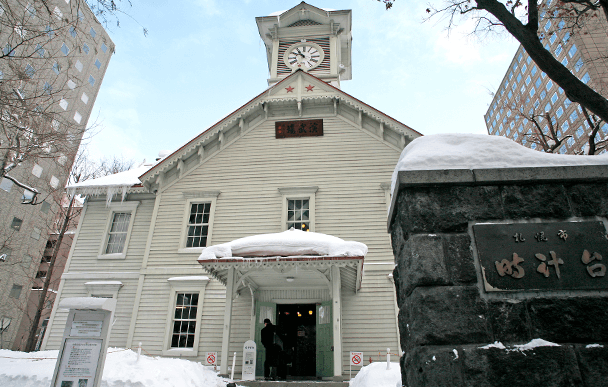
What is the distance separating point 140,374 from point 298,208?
7.33 meters

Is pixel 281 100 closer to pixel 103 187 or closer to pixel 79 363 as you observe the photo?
pixel 103 187

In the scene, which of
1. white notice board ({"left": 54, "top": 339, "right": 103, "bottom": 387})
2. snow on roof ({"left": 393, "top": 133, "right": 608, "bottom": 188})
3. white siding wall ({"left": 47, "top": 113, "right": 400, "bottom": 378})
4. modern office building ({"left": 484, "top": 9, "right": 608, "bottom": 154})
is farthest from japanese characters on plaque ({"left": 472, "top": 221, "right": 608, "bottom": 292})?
modern office building ({"left": 484, "top": 9, "right": 608, "bottom": 154})

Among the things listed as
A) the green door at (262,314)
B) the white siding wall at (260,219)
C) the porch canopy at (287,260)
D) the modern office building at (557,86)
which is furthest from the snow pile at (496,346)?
the modern office building at (557,86)

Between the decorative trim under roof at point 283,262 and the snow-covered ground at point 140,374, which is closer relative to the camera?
the snow-covered ground at point 140,374

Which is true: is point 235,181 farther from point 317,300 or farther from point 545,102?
point 545,102

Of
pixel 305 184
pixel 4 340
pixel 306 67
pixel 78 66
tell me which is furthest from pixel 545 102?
pixel 4 340

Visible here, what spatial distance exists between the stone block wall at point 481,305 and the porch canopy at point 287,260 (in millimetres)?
5914

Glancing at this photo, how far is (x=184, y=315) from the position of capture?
12547 mm

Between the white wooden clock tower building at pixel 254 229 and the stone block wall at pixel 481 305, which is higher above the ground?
the white wooden clock tower building at pixel 254 229

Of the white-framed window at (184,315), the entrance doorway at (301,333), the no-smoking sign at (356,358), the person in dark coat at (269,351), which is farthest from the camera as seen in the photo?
the entrance doorway at (301,333)

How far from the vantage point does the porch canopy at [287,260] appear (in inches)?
364

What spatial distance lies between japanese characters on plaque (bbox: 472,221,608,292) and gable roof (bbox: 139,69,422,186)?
1099 cm

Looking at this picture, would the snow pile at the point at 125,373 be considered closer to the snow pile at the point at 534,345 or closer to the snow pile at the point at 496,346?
the snow pile at the point at 496,346

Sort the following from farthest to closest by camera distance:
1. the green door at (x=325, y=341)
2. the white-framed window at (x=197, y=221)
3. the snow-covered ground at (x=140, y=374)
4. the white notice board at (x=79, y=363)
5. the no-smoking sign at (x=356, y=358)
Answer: the white-framed window at (x=197, y=221) < the green door at (x=325, y=341) < the no-smoking sign at (x=356, y=358) < the snow-covered ground at (x=140, y=374) < the white notice board at (x=79, y=363)
